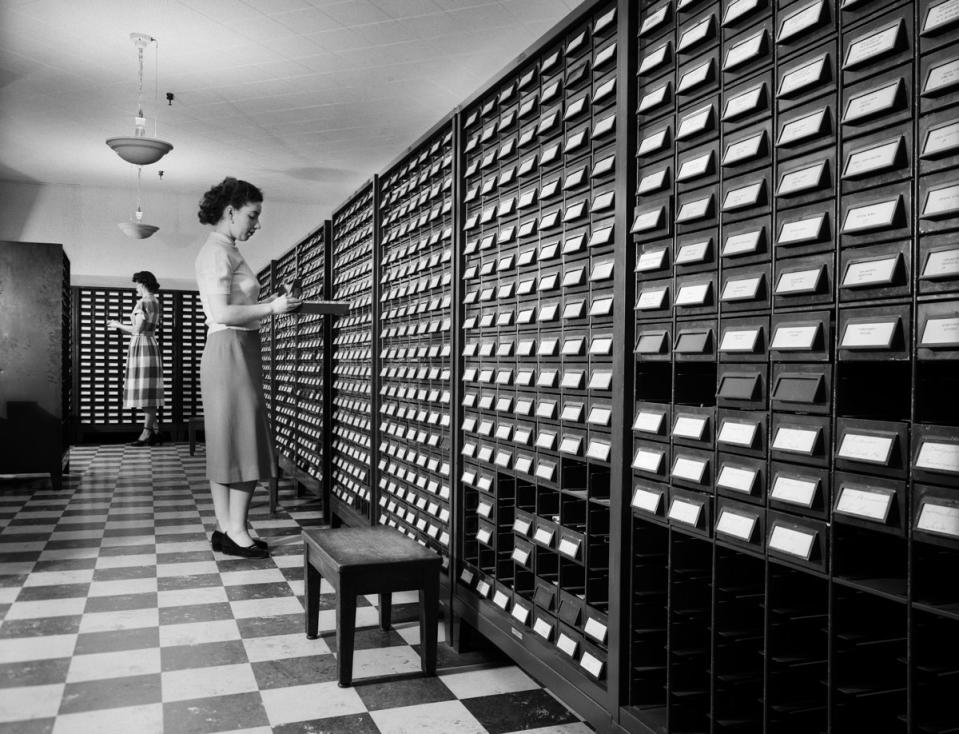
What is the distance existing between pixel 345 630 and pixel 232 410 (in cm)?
193

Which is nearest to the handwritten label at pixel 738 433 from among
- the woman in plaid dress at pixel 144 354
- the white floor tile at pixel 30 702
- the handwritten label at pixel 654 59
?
the handwritten label at pixel 654 59

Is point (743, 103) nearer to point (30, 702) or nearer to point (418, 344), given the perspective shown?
point (418, 344)

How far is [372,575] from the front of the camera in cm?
252

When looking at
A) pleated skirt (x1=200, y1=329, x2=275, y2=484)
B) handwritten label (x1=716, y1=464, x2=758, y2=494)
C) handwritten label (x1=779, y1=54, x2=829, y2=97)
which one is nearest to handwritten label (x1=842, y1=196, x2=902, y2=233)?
handwritten label (x1=779, y1=54, x2=829, y2=97)

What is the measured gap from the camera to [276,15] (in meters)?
6.23

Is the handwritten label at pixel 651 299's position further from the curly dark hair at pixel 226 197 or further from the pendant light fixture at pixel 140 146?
the pendant light fixture at pixel 140 146

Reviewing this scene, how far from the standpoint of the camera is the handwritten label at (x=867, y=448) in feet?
4.07

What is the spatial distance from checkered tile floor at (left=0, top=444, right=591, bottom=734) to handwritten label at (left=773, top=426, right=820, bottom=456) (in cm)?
123

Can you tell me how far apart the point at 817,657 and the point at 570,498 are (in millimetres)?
942

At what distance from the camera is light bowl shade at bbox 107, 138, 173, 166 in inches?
247

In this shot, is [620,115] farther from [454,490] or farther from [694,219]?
[454,490]

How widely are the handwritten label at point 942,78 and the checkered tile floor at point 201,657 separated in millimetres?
1842

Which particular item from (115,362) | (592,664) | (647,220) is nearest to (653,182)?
(647,220)

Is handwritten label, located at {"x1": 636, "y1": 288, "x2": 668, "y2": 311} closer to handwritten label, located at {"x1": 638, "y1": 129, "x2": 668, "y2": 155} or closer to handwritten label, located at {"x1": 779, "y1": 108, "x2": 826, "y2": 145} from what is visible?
handwritten label, located at {"x1": 638, "y1": 129, "x2": 668, "y2": 155}
